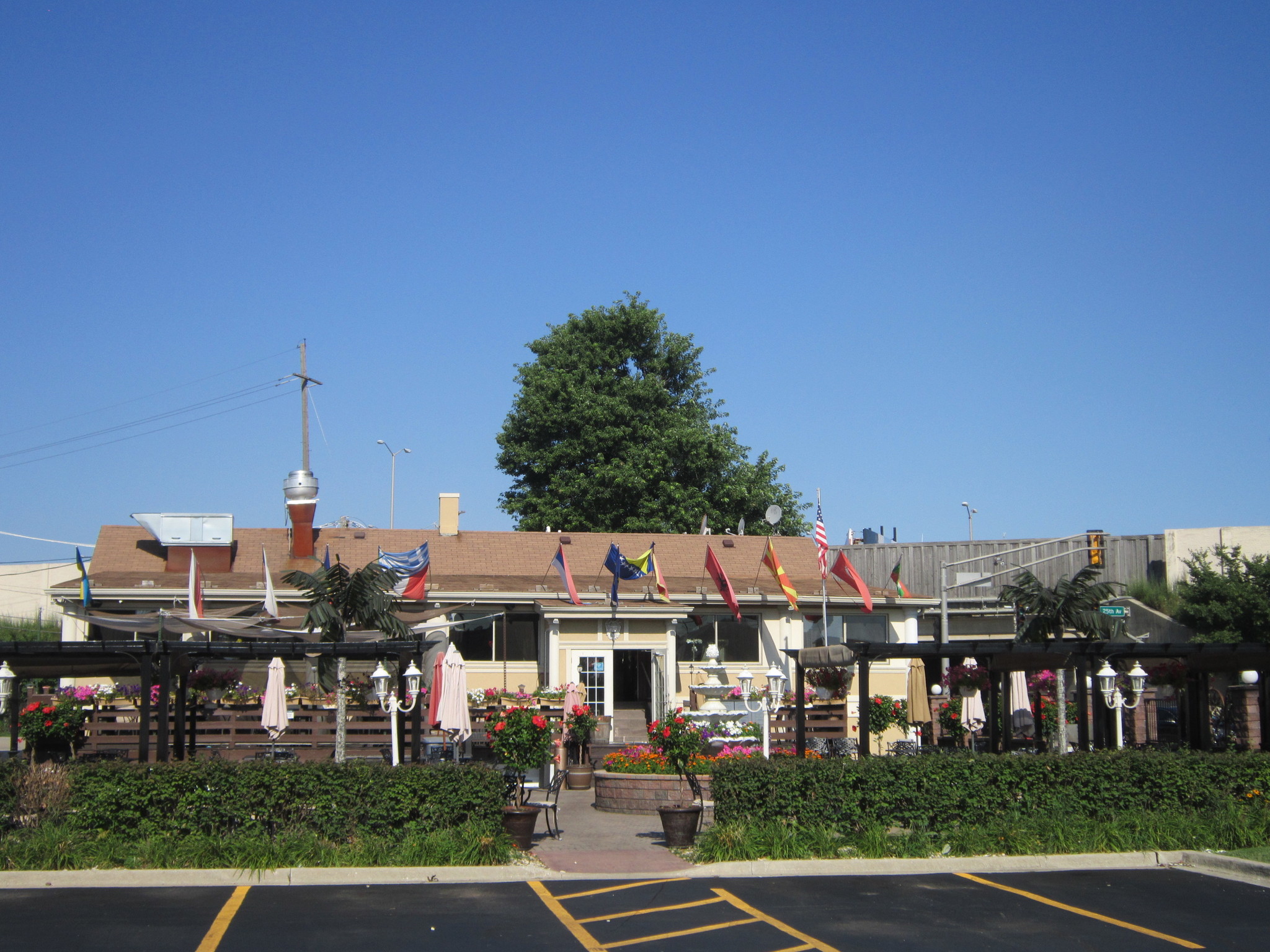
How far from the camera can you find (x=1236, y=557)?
3684cm

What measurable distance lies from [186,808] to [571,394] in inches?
1095

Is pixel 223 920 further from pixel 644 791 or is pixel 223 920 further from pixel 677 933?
pixel 644 791

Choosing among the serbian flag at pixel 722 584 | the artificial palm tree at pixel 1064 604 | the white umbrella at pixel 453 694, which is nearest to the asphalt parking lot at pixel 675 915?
the white umbrella at pixel 453 694

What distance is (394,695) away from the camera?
18828mm

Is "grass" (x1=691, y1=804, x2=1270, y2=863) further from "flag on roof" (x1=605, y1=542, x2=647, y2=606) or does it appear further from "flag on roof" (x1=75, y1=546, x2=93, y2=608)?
"flag on roof" (x1=75, y1=546, x2=93, y2=608)

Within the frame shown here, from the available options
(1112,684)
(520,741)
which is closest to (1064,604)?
(1112,684)

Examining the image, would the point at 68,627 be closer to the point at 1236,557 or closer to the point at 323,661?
the point at 323,661

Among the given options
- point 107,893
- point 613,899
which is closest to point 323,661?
point 107,893

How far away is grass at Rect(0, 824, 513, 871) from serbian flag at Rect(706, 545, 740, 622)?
13407 mm

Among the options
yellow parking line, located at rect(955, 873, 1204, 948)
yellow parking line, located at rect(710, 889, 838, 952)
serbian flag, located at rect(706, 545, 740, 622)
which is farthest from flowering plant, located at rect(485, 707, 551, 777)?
serbian flag, located at rect(706, 545, 740, 622)

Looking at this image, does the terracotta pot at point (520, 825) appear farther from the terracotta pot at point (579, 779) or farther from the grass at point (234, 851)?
the terracotta pot at point (579, 779)

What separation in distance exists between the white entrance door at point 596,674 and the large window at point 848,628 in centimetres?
Answer: 560

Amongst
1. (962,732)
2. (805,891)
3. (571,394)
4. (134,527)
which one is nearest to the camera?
(805,891)

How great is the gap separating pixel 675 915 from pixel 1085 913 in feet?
12.2
